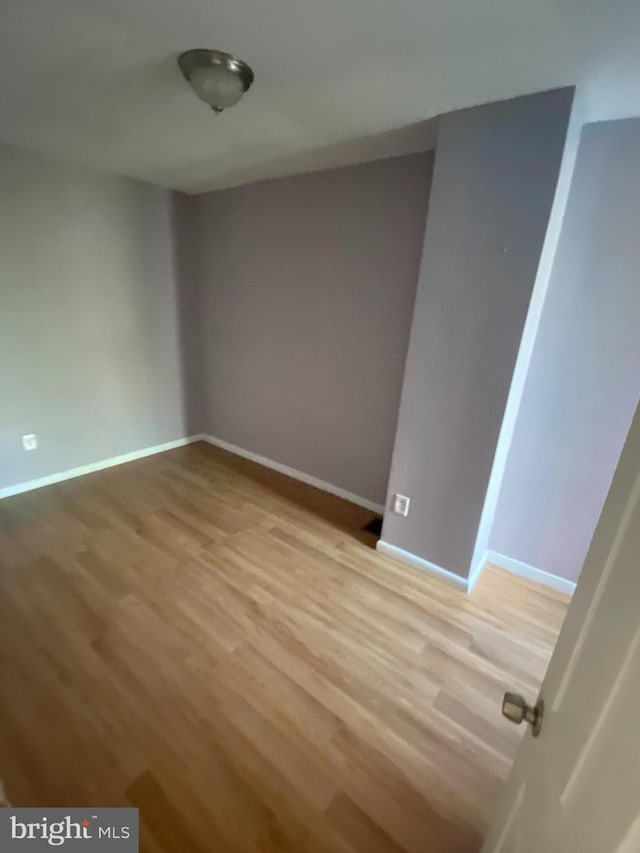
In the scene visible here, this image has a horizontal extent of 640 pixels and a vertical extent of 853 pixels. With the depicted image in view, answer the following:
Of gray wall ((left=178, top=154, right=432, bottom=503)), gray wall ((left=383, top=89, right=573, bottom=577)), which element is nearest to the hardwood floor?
gray wall ((left=383, top=89, right=573, bottom=577))

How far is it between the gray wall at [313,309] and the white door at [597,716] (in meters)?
1.97

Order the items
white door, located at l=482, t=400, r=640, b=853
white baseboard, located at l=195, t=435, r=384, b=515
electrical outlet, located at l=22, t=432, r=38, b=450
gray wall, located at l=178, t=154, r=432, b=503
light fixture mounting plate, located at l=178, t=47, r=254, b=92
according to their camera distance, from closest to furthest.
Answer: white door, located at l=482, t=400, r=640, b=853, light fixture mounting plate, located at l=178, t=47, r=254, b=92, gray wall, located at l=178, t=154, r=432, b=503, electrical outlet, located at l=22, t=432, r=38, b=450, white baseboard, located at l=195, t=435, r=384, b=515

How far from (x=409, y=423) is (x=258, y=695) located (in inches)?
53.5

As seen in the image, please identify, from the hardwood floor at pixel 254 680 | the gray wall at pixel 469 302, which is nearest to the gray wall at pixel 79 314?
the hardwood floor at pixel 254 680

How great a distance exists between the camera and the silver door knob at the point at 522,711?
0.67 m

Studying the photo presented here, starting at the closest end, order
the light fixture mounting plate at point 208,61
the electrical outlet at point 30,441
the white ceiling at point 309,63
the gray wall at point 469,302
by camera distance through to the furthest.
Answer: the white ceiling at point 309,63
the light fixture mounting plate at point 208,61
the gray wall at point 469,302
the electrical outlet at point 30,441

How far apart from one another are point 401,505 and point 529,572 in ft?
2.62

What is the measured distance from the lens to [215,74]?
138 cm

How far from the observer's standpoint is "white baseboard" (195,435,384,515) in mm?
2843

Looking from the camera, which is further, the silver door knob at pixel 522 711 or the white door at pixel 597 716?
the silver door knob at pixel 522 711

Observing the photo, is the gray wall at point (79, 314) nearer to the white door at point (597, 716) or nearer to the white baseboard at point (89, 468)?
the white baseboard at point (89, 468)

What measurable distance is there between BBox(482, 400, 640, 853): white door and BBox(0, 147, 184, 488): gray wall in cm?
316

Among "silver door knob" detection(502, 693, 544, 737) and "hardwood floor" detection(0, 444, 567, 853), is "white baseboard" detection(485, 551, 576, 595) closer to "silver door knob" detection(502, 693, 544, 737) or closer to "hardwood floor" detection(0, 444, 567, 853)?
"hardwood floor" detection(0, 444, 567, 853)

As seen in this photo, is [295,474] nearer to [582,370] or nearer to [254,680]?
[254,680]
